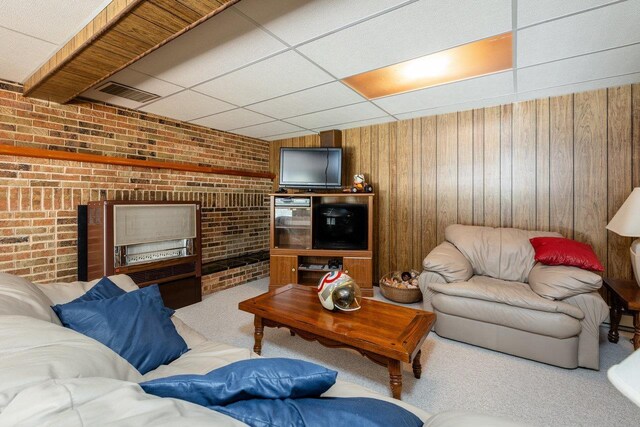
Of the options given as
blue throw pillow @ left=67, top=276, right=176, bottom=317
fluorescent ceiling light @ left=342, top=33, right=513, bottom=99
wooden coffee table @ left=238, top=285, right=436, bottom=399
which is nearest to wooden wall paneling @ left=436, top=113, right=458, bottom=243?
fluorescent ceiling light @ left=342, top=33, right=513, bottom=99

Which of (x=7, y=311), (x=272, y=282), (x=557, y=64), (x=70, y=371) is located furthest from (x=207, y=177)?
(x=557, y=64)

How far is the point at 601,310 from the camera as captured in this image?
7.00ft

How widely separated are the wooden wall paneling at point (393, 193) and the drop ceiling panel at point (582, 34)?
189cm

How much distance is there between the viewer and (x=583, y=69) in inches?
99.0

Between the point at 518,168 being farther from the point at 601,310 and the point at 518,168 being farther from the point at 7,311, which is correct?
the point at 7,311

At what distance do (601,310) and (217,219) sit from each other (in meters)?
4.31

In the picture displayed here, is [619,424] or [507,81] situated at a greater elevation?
[507,81]

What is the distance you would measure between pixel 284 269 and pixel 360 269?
41.3 inches

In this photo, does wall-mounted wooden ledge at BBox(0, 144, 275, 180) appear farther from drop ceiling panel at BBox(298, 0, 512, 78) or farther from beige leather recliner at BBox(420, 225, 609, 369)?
beige leather recliner at BBox(420, 225, 609, 369)

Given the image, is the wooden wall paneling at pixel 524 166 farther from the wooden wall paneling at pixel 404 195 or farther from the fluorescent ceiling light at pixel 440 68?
the wooden wall paneling at pixel 404 195

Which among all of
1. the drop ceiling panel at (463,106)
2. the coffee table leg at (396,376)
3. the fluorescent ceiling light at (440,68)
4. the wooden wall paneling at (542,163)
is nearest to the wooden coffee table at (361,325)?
the coffee table leg at (396,376)

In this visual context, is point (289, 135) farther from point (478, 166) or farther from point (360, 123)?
point (478, 166)

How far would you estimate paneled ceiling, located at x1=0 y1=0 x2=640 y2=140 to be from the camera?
1744mm

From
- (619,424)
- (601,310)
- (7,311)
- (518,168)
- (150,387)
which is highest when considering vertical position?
(518,168)
